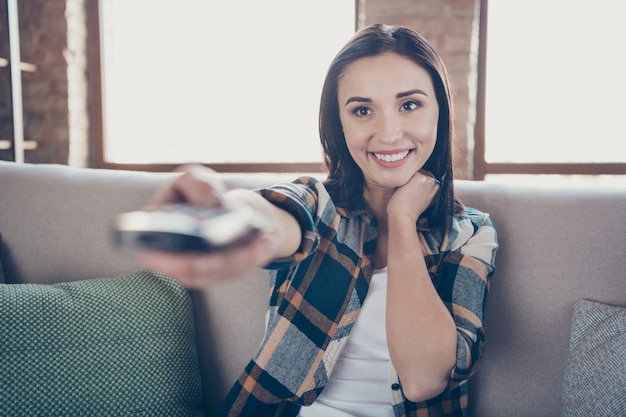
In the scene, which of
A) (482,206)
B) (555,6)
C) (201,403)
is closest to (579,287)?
(482,206)

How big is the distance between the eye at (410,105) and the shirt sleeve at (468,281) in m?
0.26

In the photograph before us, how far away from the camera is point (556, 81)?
2334mm

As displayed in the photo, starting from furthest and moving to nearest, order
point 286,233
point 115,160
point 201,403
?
point 115,160, point 201,403, point 286,233

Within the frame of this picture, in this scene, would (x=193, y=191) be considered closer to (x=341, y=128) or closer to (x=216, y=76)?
(x=341, y=128)

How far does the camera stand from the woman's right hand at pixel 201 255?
386 millimetres

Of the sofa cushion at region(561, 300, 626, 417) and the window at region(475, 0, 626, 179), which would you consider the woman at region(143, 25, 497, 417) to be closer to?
the sofa cushion at region(561, 300, 626, 417)

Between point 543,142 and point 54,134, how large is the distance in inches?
103

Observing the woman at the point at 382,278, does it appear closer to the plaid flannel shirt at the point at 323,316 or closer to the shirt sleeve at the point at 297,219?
the plaid flannel shirt at the point at 323,316

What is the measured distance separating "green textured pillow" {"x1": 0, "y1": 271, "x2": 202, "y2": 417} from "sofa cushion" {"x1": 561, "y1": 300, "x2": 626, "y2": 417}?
31.2 inches

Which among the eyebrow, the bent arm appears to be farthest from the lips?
the bent arm

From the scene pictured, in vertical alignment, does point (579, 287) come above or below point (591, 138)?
below

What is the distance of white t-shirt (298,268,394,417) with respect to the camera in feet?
3.31

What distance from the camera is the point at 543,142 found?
2.38 metres

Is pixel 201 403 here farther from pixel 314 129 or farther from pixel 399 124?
pixel 314 129
